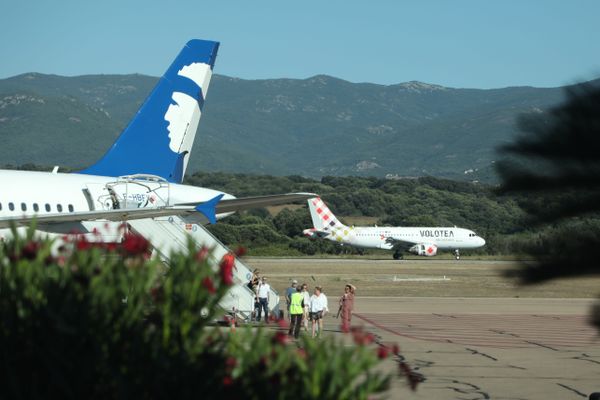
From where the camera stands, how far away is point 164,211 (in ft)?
70.9

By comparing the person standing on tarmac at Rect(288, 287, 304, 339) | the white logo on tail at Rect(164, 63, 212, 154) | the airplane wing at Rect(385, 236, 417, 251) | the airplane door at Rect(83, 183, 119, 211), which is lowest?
the person standing on tarmac at Rect(288, 287, 304, 339)

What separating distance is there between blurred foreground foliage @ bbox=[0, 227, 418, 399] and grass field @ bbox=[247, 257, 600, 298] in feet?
104

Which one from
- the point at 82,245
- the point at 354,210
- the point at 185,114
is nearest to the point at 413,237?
the point at 354,210

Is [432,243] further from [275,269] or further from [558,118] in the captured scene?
[558,118]

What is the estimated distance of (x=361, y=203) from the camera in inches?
6033

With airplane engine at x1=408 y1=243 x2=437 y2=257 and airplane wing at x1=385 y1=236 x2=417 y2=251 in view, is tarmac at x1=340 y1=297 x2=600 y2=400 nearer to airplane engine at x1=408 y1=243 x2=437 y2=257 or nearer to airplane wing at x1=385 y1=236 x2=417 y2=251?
airplane engine at x1=408 y1=243 x2=437 y2=257

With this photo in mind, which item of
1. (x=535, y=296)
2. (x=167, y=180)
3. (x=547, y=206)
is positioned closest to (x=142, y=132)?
(x=167, y=180)

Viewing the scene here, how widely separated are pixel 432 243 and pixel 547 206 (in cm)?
9799

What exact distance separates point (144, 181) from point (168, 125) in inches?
111

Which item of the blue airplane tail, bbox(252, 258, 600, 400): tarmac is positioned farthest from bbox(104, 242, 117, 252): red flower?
the blue airplane tail

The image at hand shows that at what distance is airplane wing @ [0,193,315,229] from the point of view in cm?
2159

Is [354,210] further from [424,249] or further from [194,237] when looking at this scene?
[194,237]

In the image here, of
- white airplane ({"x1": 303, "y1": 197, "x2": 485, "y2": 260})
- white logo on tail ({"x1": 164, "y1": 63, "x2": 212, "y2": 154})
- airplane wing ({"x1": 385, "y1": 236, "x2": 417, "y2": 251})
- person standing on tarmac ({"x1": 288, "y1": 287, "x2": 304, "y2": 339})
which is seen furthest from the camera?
airplane wing ({"x1": 385, "y1": 236, "x2": 417, "y2": 251})

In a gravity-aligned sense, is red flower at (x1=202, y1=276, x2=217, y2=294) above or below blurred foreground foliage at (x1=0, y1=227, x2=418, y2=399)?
above
